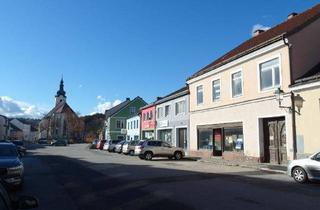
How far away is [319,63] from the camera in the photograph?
23.3 m

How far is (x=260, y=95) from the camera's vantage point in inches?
976

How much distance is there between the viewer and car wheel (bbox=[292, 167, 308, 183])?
15.3 m

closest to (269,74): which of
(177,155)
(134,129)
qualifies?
(177,155)

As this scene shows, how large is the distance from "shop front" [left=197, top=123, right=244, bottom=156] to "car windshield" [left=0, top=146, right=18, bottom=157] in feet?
52.3

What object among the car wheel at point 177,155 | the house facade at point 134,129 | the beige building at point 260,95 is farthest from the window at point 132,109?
the beige building at point 260,95

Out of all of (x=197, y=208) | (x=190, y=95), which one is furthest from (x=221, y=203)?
(x=190, y=95)

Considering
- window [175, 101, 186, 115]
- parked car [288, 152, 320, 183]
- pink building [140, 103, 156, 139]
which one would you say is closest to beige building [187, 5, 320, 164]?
window [175, 101, 186, 115]

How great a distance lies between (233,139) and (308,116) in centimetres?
818

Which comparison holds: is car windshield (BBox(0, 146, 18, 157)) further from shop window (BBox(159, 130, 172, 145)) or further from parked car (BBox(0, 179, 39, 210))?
shop window (BBox(159, 130, 172, 145))

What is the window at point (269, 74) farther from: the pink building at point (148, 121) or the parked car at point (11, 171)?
the pink building at point (148, 121)

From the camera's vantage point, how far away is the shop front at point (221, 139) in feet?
90.5

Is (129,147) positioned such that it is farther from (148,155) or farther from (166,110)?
(148,155)

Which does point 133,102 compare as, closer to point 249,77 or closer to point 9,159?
point 249,77

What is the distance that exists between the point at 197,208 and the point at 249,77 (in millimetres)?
17632
